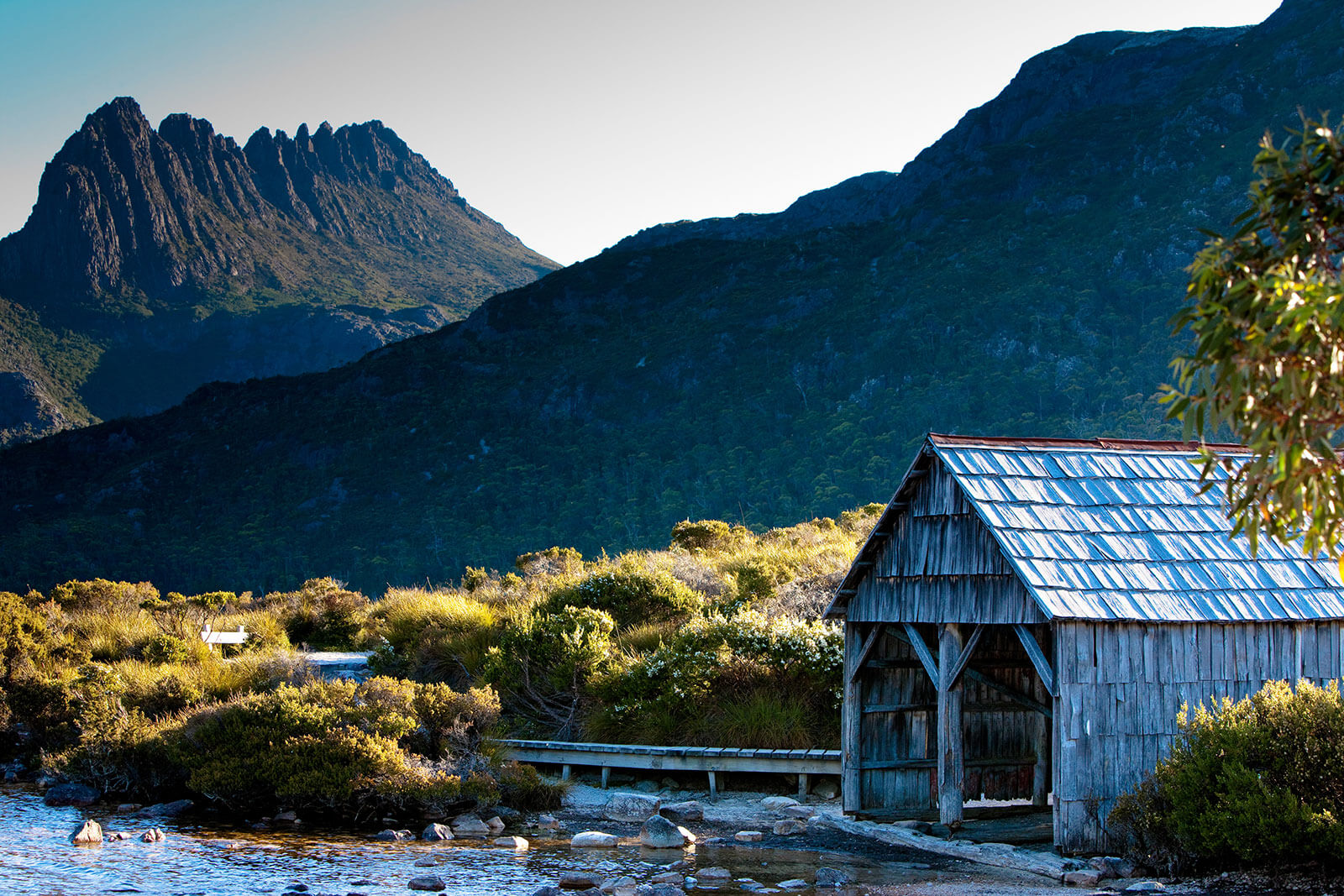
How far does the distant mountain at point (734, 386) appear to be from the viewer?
209 ft

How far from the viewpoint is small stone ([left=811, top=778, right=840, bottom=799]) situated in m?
14.5

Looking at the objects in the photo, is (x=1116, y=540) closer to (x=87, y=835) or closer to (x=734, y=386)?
(x=87, y=835)

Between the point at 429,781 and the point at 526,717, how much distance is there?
4046mm

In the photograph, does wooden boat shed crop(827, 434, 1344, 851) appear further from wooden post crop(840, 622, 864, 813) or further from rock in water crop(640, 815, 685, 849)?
rock in water crop(640, 815, 685, 849)

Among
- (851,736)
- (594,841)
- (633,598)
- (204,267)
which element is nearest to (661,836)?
(594,841)

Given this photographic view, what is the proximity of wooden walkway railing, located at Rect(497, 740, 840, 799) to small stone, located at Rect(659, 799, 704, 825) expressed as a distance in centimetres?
87

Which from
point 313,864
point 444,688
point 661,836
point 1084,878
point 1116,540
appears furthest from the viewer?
point 444,688

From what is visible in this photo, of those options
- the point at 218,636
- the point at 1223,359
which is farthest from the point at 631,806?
the point at 218,636

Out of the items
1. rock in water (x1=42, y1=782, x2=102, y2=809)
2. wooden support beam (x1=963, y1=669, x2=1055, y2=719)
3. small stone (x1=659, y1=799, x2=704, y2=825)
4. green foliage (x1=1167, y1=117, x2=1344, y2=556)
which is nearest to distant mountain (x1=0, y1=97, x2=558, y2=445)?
rock in water (x1=42, y1=782, x2=102, y2=809)

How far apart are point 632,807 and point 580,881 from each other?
342 centimetres

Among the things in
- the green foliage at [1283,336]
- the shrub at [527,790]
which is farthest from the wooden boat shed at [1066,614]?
the green foliage at [1283,336]

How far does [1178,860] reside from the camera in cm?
976

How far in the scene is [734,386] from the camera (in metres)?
77.1

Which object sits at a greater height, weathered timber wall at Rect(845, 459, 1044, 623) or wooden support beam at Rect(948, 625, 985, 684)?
weathered timber wall at Rect(845, 459, 1044, 623)
